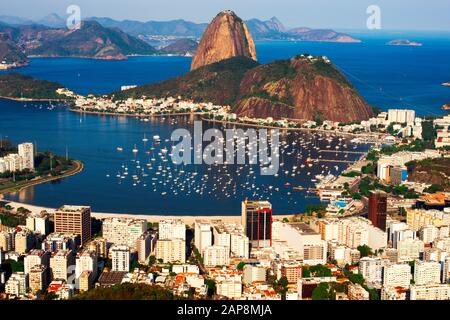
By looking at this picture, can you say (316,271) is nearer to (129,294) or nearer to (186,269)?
(186,269)

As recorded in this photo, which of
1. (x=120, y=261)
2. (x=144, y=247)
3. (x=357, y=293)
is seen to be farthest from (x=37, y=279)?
(x=357, y=293)

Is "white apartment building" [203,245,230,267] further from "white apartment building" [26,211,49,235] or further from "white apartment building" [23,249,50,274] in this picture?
"white apartment building" [26,211,49,235]

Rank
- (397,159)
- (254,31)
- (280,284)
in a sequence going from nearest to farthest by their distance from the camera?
(280,284), (397,159), (254,31)

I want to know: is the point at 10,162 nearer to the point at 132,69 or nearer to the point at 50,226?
the point at 50,226

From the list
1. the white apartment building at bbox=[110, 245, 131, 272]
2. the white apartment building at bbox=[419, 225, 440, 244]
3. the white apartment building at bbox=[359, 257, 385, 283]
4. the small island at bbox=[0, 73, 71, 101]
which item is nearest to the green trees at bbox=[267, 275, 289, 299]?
the white apartment building at bbox=[359, 257, 385, 283]

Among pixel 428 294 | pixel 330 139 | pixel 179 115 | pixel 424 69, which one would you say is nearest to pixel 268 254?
pixel 428 294

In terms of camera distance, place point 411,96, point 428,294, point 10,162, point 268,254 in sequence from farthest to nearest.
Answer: point 411,96
point 10,162
point 268,254
point 428,294

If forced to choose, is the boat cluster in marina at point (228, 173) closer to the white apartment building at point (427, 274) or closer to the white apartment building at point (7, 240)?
the white apartment building at point (7, 240)
